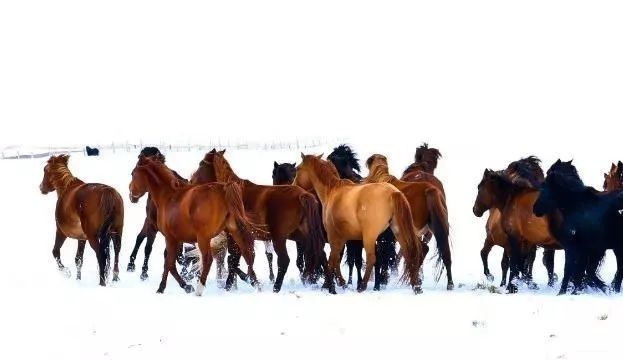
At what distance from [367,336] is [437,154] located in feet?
28.8

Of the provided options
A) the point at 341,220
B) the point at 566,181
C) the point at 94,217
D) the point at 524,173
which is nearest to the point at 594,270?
the point at 566,181

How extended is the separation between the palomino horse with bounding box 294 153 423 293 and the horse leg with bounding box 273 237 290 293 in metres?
0.62

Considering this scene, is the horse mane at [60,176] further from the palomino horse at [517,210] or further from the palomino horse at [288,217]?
the palomino horse at [517,210]

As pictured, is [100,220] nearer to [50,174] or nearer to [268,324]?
[50,174]

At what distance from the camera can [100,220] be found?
492 inches

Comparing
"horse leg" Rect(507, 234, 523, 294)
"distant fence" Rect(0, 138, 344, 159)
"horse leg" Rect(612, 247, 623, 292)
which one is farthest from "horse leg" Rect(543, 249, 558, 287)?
"distant fence" Rect(0, 138, 344, 159)

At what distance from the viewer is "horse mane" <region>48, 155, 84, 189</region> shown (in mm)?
13477

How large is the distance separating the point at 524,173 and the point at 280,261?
154 inches

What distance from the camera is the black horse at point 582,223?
1084 centimetres

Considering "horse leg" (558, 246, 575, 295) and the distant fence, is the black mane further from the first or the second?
the distant fence

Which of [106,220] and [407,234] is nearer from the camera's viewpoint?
[407,234]

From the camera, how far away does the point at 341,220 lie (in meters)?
11.3

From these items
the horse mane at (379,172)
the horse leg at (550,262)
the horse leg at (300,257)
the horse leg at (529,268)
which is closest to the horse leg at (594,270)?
the horse leg at (529,268)

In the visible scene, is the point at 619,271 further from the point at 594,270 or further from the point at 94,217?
the point at 94,217
